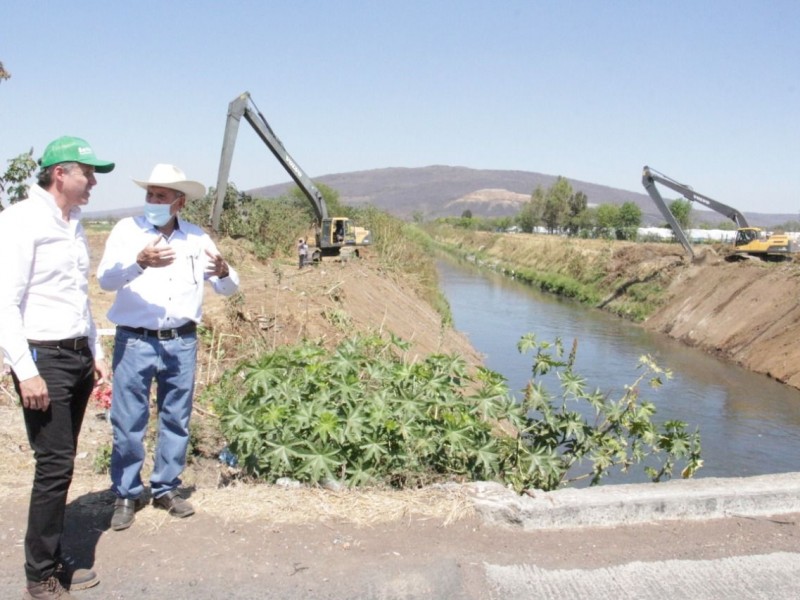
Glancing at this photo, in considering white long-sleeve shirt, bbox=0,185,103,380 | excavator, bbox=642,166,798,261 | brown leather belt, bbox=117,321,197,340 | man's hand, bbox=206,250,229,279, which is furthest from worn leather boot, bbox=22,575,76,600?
excavator, bbox=642,166,798,261

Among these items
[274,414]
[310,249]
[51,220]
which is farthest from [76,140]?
[310,249]

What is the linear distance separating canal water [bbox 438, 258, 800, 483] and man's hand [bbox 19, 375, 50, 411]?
411 centimetres

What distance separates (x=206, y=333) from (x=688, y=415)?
38.0ft

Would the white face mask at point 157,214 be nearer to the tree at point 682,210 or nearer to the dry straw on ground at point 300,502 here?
the dry straw on ground at point 300,502

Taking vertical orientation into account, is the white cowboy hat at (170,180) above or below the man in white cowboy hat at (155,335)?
above

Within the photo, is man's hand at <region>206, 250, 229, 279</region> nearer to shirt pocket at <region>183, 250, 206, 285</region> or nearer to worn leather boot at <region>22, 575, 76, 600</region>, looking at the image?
shirt pocket at <region>183, 250, 206, 285</region>

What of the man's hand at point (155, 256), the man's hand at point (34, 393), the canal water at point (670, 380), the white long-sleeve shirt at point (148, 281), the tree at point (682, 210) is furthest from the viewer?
the tree at point (682, 210)

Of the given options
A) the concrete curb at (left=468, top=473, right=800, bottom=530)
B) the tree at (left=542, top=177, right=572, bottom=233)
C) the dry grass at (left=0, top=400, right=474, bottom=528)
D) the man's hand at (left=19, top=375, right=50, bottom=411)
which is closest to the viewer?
the man's hand at (left=19, top=375, right=50, bottom=411)

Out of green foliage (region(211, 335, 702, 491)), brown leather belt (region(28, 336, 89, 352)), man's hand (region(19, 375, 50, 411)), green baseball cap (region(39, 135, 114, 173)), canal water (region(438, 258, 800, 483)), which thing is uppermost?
green baseball cap (region(39, 135, 114, 173))

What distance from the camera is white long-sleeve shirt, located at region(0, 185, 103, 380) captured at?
324 cm

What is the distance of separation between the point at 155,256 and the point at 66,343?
59 cm

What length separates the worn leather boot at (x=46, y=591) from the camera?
3.33m

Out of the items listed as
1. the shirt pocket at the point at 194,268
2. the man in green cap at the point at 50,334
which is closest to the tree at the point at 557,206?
the shirt pocket at the point at 194,268

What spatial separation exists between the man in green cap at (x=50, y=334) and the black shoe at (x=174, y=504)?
656mm
